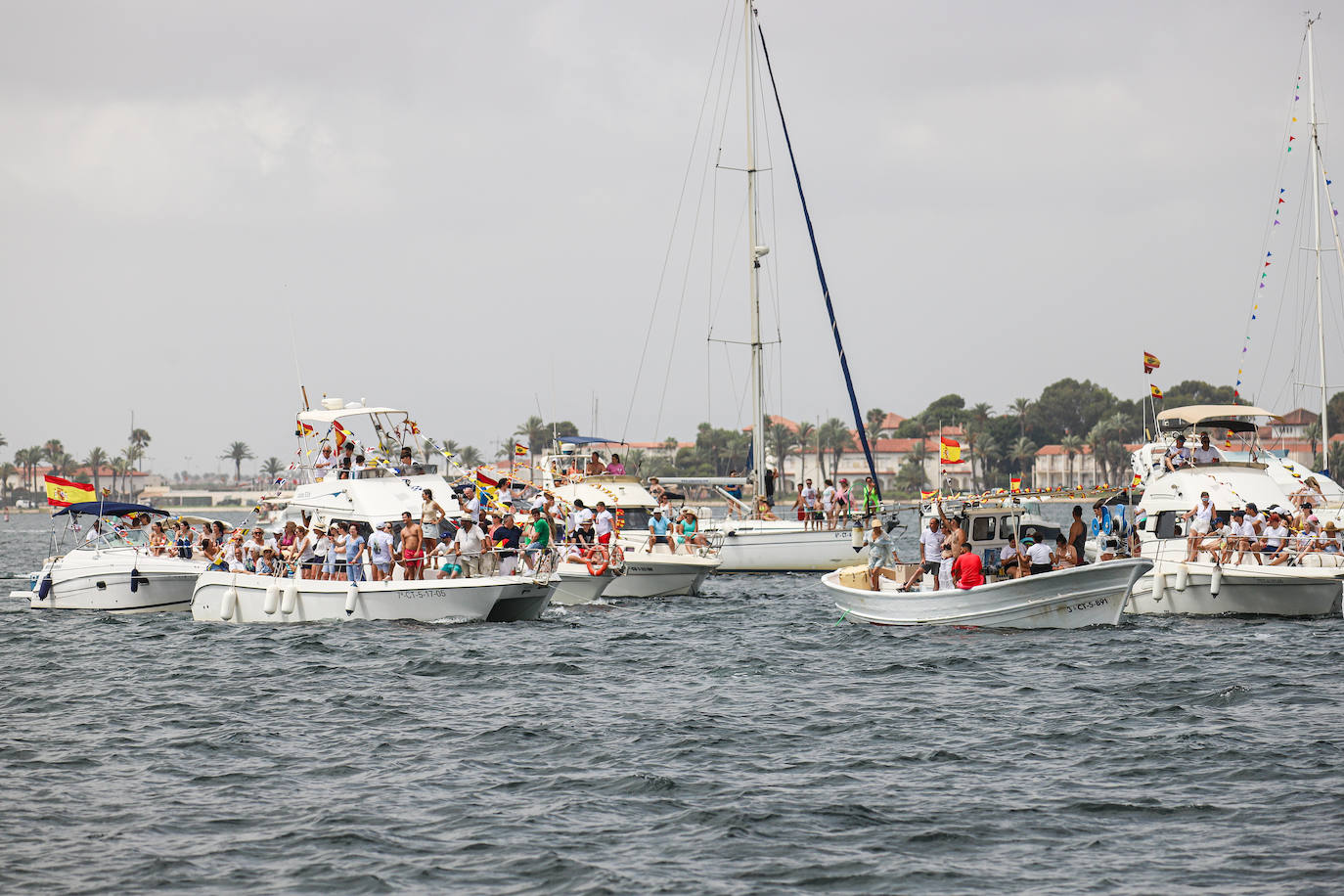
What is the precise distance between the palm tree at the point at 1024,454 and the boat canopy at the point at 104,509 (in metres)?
167

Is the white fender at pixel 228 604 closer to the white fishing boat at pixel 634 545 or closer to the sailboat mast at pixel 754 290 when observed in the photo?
the white fishing boat at pixel 634 545

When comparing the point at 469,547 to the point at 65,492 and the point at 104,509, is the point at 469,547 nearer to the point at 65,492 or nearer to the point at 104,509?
the point at 104,509

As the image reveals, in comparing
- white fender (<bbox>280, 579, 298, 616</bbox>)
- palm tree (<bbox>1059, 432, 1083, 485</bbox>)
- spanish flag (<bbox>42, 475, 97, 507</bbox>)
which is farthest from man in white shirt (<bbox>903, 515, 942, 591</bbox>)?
palm tree (<bbox>1059, 432, 1083, 485</bbox>)

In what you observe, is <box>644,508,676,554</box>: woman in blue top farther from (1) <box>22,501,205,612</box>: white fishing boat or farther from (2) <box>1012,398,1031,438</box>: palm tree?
(2) <box>1012,398,1031,438</box>: palm tree

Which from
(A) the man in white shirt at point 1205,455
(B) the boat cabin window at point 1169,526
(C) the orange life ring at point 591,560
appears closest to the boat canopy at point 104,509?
(C) the orange life ring at point 591,560

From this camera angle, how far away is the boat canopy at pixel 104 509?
105 feet

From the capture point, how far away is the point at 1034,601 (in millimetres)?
24141

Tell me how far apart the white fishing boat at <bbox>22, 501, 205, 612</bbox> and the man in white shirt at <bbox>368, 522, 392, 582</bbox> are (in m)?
6.28

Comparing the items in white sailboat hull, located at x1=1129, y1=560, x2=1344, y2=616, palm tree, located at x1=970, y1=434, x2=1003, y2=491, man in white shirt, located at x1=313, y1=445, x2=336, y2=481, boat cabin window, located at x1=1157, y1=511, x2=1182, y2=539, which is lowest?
white sailboat hull, located at x1=1129, y1=560, x2=1344, y2=616

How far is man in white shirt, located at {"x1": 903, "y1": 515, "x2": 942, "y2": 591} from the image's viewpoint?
24719 millimetres

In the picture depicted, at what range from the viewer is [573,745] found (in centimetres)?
1642

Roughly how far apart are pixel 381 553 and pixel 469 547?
1.62 meters

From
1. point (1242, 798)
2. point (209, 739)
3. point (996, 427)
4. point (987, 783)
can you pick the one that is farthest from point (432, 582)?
point (996, 427)

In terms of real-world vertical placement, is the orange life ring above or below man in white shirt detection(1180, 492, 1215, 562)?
below
